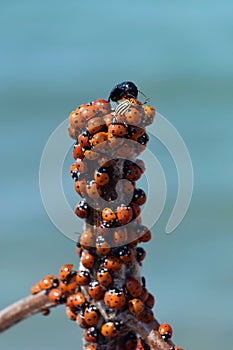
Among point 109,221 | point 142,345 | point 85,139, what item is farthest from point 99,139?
point 142,345

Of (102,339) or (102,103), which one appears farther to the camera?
(102,339)

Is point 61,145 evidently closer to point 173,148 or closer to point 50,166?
point 50,166

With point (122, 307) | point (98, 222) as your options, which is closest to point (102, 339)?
point (122, 307)

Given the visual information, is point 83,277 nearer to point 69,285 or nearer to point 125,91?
point 69,285

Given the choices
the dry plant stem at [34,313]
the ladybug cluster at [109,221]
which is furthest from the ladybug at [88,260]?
the dry plant stem at [34,313]

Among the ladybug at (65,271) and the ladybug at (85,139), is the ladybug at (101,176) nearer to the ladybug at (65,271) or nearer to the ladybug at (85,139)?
the ladybug at (85,139)

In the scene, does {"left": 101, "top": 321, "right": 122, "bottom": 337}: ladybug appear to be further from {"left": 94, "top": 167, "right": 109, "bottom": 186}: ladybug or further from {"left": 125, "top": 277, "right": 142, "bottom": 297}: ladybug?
{"left": 94, "top": 167, "right": 109, "bottom": 186}: ladybug

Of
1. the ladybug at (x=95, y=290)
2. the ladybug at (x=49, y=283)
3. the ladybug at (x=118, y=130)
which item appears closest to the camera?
the ladybug at (x=118, y=130)
